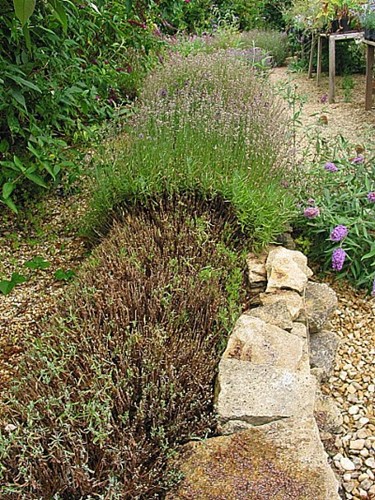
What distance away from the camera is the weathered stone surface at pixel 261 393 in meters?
1.73

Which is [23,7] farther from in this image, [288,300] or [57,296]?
[57,296]

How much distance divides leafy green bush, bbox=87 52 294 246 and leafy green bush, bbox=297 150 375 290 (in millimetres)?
195

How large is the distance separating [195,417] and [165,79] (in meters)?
3.70

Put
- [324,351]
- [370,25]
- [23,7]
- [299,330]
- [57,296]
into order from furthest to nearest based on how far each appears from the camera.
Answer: [370,25] < [57,296] < [324,351] < [299,330] < [23,7]

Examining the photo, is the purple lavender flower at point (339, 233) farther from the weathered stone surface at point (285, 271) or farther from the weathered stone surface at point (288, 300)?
the weathered stone surface at point (288, 300)

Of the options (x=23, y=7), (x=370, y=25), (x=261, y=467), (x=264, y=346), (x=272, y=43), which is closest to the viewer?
(x=23, y=7)

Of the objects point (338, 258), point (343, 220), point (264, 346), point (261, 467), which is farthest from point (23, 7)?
point (343, 220)

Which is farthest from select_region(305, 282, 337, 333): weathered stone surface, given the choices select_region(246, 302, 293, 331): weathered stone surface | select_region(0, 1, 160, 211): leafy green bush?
select_region(0, 1, 160, 211): leafy green bush

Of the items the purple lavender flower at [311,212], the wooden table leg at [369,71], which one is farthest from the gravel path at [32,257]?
the wooden table leg at [369,71]

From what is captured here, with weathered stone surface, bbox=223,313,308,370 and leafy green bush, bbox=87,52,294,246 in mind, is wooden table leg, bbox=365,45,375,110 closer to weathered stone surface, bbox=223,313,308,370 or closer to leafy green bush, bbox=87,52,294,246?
leafy green bush, bbox=87,52,294,246

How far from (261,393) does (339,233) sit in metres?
1.37

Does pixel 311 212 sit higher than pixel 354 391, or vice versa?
pixel 311 212

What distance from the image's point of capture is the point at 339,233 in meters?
2.93

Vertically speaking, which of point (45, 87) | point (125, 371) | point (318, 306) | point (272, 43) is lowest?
point (272, 43)
